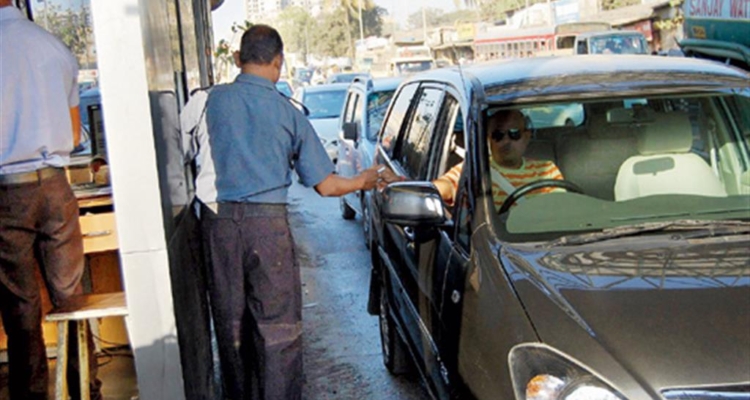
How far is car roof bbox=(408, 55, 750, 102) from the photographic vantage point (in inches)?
143

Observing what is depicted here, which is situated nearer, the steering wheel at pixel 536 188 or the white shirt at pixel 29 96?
the steering wheel at pixel 536 188

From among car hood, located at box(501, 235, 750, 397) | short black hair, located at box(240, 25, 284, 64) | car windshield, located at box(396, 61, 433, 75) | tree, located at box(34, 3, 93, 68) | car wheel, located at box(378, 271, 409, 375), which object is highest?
tree, located at box(34, 3, 93, 68)

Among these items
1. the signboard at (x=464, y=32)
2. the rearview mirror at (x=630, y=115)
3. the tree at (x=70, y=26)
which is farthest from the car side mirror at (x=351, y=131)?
the signboard at (x=464, y=32)

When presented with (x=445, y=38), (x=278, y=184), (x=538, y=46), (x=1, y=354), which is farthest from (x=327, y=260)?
(x=445, y=38)

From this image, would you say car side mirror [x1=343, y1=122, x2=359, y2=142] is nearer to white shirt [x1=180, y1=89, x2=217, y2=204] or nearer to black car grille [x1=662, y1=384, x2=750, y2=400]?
white shirt [x1=180, y1=89, x2=217, y2=204]

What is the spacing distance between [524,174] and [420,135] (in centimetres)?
106

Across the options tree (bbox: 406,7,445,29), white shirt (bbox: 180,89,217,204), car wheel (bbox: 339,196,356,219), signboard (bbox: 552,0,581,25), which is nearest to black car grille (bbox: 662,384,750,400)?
white shirt (bbox: 180,89,217,204)

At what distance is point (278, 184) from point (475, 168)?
1023 mm

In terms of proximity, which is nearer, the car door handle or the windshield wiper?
the windshield wiper

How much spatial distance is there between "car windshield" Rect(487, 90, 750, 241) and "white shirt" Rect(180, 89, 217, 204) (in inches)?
52.5

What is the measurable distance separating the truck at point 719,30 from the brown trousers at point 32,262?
922cm

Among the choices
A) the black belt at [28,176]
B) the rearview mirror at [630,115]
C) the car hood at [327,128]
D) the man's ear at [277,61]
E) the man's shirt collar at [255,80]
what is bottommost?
the car hood at [327,128]

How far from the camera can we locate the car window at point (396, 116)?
5255 millimetres

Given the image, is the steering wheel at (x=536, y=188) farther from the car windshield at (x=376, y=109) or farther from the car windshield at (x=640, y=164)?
the car windshield at (x=376, y=109)
